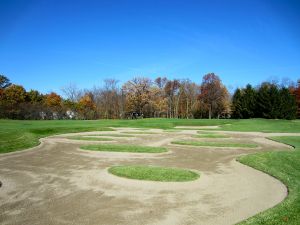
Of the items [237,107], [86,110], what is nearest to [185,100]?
[237,107]

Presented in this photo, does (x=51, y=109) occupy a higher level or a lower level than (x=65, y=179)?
higher

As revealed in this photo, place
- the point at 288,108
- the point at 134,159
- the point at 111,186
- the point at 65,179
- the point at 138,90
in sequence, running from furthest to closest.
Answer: the point at 138,90, the point at 288,108, the point at 134,159, the point at 65,179, the point at 111,186

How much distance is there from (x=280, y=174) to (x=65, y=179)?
8.11 metres

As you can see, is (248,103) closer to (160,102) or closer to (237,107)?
(237,107)

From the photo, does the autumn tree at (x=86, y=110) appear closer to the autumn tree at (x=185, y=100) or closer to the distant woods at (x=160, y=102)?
the distant woods at (x=160, y=102)

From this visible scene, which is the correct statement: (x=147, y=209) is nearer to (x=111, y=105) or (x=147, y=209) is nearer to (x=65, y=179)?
(x=65, y=179)

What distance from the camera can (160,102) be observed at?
8862cm

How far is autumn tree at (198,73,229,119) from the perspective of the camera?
8425 centimetres

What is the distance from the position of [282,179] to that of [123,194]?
19.3 feet

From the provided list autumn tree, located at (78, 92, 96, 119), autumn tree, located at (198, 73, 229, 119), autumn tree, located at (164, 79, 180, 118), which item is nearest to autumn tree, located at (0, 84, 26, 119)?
autumn tree, located at (78, 92, 96, 119)

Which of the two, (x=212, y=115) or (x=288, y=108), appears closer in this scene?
(x=288, y=108)

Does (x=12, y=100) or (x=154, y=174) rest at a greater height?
(x=12, y=100)

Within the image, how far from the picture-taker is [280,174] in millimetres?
11625

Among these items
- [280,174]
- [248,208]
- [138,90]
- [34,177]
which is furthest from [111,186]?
[138,90]
